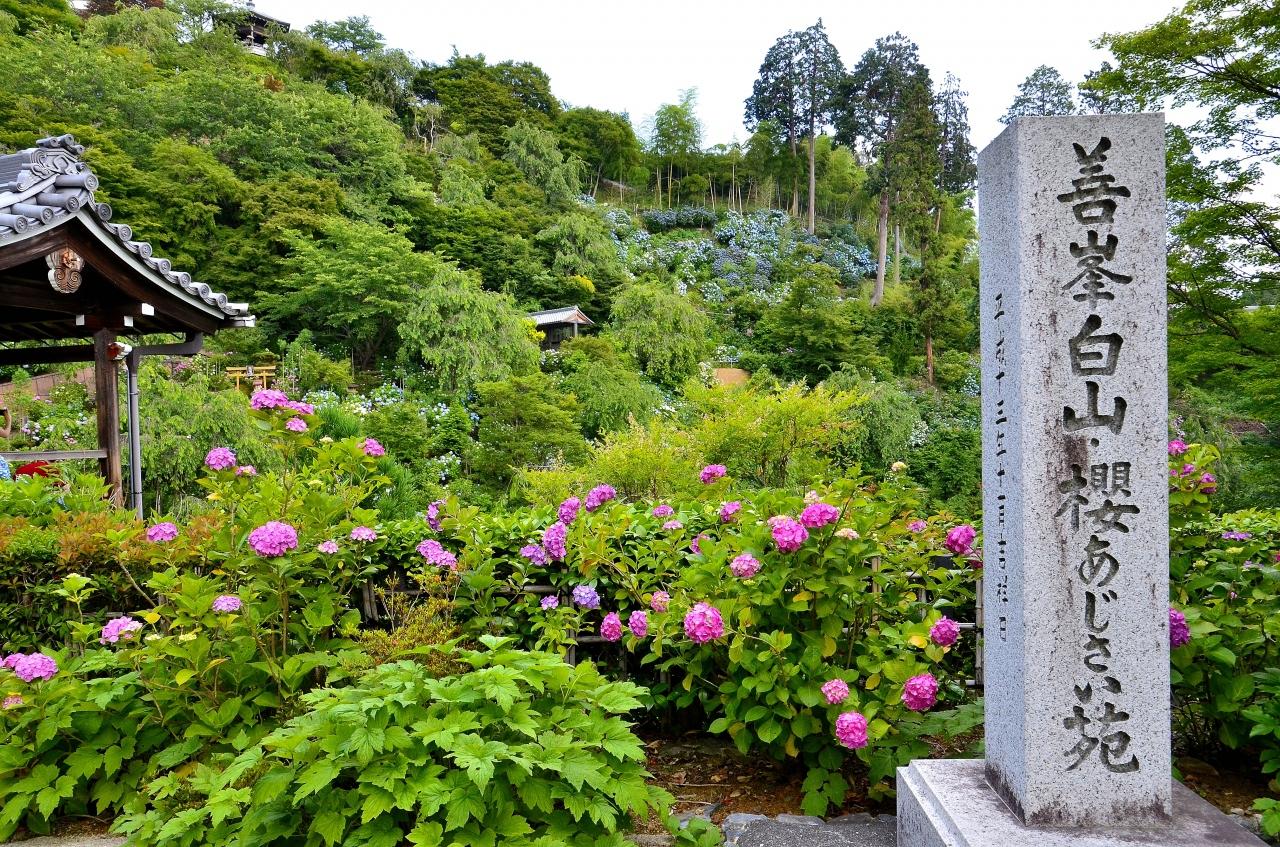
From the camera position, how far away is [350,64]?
25.2 m

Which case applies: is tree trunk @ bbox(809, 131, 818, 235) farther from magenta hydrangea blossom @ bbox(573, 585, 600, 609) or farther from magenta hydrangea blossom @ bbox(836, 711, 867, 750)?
magenta hydrangea blossom @ bbox(836, 711, 867, 750)

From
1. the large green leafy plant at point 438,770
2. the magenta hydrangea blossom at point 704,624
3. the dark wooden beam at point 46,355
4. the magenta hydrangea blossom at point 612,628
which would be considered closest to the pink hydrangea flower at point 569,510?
the magenta hydrangea blossom at point 612,628

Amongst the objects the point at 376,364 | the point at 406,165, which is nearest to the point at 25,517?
the point at 376,364

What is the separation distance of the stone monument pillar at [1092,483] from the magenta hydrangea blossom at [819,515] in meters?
0.45

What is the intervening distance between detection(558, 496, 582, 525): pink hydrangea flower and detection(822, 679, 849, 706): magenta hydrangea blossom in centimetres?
100

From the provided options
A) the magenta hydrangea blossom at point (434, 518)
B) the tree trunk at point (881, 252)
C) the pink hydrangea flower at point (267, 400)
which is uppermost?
the tree trunk at point (881, 252)

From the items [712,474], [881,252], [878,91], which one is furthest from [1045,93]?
[712,474]

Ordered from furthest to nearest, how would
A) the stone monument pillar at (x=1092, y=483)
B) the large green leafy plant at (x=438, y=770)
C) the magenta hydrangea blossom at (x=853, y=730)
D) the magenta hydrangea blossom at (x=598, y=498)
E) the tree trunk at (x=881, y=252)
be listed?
the tree trunk at (x=881, y=252) < the magenta hydrangea blossom at (x=598, y=498) < the magenta hydrangea blossom at (x=853, y=730) < the stone monument pillar at (x=1092, y=483) < the large green leafy plant at (x=438, y=770)

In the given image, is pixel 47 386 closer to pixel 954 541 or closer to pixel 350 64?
pixel 954 541

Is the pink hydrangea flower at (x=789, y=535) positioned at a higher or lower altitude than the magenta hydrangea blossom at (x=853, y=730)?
higher

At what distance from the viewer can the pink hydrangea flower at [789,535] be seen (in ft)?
6.33

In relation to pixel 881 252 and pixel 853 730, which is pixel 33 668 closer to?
pixel 853 730

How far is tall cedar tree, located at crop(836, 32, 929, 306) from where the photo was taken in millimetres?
24609

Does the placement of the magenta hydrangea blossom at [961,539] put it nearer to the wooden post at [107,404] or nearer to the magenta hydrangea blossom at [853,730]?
the magenta hydrangea blossom at [853,730]
